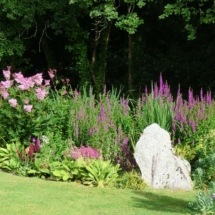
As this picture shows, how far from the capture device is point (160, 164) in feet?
26.7

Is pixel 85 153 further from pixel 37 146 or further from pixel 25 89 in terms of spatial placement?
pixel 25 89

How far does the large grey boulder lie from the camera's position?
8039 millimetres

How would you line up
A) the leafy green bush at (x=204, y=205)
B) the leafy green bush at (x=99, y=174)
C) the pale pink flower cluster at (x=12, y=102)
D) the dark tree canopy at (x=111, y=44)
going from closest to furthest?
1. the leafy green bush at (x=204, y=205)
2. the leafy green bush at (x=99, y=174)
3. the pale pink flower cluster at (x=12, y=102)
4. the dark tree canopy at (x=111, y=44)

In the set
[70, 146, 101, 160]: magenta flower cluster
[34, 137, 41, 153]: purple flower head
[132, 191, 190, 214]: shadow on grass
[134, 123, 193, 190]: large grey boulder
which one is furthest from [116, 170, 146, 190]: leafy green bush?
[34, 137, 41, 153]: purple flower head

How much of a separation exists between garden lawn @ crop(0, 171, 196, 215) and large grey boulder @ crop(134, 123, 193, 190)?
22 cm

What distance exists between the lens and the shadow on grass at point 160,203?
21.7 ft

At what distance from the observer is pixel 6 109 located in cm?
959

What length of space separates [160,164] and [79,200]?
1.66 metres

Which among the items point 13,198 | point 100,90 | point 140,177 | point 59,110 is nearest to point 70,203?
point 13,198

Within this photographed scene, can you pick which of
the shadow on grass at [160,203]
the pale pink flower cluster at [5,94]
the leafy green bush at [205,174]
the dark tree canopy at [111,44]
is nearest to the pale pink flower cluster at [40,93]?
the pale pink flower cluster at [5,94]

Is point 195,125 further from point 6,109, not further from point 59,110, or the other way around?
point 6,109

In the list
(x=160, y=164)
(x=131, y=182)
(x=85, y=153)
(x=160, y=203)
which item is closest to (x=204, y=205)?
(x=160, y=203)

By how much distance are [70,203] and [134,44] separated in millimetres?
13335

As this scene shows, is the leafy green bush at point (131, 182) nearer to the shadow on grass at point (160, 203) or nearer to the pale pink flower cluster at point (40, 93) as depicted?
the shadow on grass at point (160, 203)
